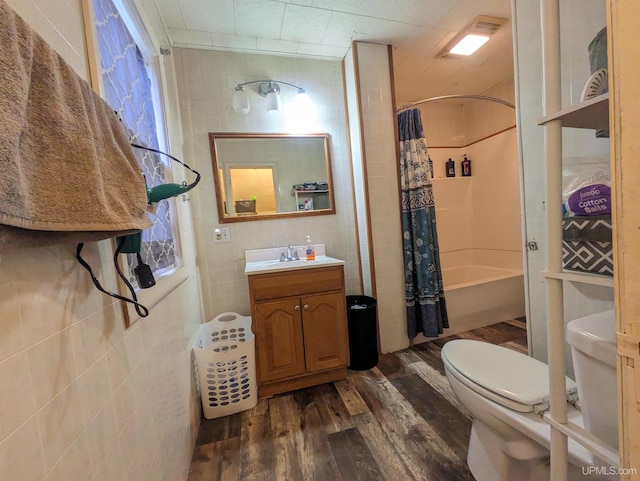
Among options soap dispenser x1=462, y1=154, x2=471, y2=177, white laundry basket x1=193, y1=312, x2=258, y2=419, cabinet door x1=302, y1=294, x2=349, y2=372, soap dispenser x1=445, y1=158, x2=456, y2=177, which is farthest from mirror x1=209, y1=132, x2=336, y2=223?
soap dispenser x1=462, y1=154, x2=471, y2=177

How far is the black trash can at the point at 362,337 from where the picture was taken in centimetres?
181

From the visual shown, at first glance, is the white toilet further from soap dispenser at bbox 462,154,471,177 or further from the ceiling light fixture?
soap dispenser at bbox 462,154,471,177

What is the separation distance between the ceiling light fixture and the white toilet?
2.04 m

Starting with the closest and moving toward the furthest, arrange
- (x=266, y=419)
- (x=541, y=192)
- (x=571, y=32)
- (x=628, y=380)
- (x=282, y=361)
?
(x=628, y=380) → (x=571, y=32) → (x=541, y=192) → (x=266, y=419) → (x=282, y=361)

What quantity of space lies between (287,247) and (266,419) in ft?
3.63

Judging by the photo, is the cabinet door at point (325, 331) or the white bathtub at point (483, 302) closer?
the cabinet door at point (325, 331)

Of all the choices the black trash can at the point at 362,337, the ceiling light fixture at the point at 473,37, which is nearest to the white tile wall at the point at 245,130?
the black trash can at the point at 362,337

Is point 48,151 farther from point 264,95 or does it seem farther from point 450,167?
point 450,167

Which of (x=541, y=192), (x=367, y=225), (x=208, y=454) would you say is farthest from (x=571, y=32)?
(x=208, y=454)

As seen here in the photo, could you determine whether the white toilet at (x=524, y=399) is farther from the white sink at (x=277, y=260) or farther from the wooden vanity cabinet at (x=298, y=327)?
the white sink at (x=277, y=260)

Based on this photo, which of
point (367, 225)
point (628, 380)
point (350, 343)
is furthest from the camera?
point (367, 225)

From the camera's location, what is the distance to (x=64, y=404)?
0.50 m

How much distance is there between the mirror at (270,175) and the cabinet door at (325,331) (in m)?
0.75

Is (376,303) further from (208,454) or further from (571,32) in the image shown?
(571,32)
